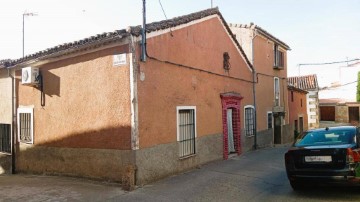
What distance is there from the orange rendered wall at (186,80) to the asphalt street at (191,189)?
1.25m

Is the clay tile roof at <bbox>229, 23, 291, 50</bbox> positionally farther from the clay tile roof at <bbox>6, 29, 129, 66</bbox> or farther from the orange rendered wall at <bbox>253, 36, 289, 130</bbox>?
the clay tile roof at <bbox>6, 29, 129, 66</bbox>

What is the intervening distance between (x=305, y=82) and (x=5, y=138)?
88.9 ft

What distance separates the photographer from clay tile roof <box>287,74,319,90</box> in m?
30.8

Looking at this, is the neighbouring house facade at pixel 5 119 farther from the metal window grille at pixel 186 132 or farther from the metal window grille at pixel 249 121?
the metal window grille at pixel 249 121

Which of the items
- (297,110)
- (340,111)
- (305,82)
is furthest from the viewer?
(340,111)

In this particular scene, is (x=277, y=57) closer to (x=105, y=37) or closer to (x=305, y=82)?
(x=305, y=82)

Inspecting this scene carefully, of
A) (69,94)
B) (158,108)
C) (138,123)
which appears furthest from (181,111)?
(69,94)

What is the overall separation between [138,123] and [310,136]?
395cm

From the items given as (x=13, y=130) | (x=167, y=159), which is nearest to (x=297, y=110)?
(x=167, y=159)

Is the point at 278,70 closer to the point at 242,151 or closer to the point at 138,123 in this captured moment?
the point at 242,151

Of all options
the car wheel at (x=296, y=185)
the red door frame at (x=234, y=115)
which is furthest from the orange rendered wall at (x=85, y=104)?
the red door frame at (x=234, y=115)

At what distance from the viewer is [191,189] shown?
7.82 meters

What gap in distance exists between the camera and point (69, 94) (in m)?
9.36

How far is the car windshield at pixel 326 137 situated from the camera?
678cm
